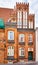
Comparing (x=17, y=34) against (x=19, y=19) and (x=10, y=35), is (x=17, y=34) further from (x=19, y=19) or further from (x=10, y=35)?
(x=19, y=19)

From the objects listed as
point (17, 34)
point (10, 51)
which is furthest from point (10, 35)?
point (10, 51)

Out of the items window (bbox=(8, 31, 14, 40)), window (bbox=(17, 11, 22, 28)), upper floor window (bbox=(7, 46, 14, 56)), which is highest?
window (bbox=(17, 11, 22, 28))

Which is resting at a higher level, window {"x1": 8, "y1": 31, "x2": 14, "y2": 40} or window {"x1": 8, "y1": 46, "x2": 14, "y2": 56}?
window {"x1": 8, "y1": 31, "x2": 14, "y2": 40}

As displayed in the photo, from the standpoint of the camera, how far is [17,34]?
3094mm

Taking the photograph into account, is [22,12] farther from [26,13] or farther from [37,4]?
[37,4]

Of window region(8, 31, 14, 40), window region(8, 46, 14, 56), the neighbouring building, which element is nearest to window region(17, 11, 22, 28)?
the neighbouring building

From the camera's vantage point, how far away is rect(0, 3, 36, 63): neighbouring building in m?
3.02

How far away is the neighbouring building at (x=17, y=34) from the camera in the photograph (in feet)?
9.91

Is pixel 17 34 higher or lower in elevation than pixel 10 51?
higher

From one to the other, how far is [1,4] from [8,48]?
2.82ft

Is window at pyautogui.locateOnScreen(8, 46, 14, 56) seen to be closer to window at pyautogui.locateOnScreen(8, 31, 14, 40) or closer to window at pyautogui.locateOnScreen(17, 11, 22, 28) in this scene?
window at pyautogui.locateOnScreen(8, 31, 14, 40)

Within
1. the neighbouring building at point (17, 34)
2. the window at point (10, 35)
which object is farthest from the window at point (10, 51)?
the window at point (10, 35)

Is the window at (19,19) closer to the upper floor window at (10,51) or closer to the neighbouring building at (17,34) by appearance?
the neighbouring building at (17,34)

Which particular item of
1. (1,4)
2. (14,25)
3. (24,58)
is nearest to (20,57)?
(24,58)
